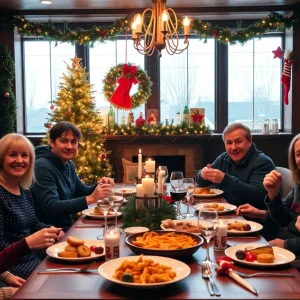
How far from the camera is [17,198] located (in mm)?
2396

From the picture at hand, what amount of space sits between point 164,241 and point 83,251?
32 cm

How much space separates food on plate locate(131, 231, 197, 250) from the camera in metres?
1.76

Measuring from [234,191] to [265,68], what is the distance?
3824mm

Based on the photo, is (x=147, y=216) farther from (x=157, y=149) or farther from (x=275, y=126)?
(x=275, y=126)

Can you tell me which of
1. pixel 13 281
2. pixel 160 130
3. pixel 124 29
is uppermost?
pixel 124 29

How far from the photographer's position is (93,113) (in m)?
5.68

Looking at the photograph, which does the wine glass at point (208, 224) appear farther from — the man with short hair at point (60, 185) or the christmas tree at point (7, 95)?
the christmas tree at point (7, 95)

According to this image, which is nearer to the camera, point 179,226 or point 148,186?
point 179,226

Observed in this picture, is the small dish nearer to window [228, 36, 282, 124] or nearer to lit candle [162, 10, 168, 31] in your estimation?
lit candle [162, 10, 168, 31]

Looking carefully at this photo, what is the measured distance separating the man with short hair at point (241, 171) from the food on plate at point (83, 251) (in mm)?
1460

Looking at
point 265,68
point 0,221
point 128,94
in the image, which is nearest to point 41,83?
point 128,94

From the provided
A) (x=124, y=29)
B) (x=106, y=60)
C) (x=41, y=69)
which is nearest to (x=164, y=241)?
(x=124, y=29)

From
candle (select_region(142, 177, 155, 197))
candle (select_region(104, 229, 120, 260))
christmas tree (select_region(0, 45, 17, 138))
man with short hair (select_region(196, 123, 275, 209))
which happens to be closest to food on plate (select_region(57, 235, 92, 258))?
candle (select_region(104, 229, 120, 260))

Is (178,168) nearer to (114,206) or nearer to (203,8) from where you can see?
(203,8)
